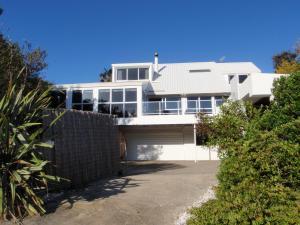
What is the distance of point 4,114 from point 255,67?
97.4 feet

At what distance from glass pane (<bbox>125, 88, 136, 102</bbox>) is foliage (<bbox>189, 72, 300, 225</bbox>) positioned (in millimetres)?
15953

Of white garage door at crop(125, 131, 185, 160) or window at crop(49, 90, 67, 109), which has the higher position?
window at crop(49, 90, 67, 109)

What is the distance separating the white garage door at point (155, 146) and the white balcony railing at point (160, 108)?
3.04 meters

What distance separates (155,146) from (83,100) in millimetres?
6526

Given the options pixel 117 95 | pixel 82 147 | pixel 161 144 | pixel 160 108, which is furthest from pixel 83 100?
pixel 82 147

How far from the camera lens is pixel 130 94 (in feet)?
77.4

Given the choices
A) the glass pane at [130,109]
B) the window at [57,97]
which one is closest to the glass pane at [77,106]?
Result: the window at [57,97]

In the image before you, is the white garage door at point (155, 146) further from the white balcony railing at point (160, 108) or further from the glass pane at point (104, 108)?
the glass pane at point (104, 108)

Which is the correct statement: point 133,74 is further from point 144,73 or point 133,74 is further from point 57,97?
point 57,97

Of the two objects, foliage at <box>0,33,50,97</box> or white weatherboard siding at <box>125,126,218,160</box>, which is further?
white weatherboard siding at <box>125,126,218,160</box>

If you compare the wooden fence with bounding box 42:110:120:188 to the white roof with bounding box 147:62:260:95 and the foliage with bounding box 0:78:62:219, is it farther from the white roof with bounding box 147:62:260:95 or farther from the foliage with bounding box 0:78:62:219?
the white roof with bounding box 147:62:260:95

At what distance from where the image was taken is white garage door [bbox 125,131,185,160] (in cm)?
2555

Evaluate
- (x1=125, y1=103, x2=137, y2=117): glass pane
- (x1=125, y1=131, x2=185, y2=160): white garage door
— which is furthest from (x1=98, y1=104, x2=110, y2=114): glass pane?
(x1=125, y1=131, x2=185, y2=160): white garage door

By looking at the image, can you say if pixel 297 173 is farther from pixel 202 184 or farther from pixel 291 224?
pixel 202 184
